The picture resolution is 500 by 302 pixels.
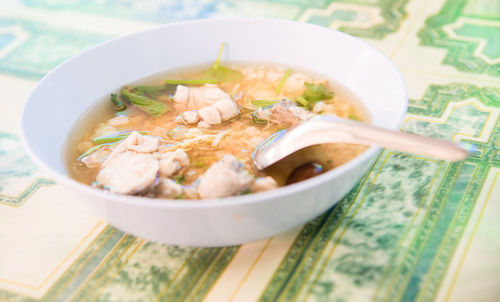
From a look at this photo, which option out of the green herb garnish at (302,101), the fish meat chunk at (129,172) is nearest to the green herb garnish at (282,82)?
the green herb garnish at (302,101)

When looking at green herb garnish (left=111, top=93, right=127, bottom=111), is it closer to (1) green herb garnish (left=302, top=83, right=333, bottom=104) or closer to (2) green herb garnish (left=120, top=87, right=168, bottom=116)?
(2) green herb garnish (left=120, top=87, right=168, bottom=116)

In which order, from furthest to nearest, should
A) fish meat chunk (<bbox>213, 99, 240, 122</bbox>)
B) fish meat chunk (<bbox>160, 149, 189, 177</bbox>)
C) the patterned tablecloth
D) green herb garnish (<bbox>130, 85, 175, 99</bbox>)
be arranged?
green herb garnish (<bbox>130, 85, 175, 99</bbox>) < fish meat chunk (<bbox>213, 99, 240, 122</bbox>) < fish meat chunk (<bbox>160, 149, 189, 177</bbox>) < the patterned tablecloth

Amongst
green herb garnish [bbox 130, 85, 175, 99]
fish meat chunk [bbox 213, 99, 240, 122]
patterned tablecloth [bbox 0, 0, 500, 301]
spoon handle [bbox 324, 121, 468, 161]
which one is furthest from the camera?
green herb garnish [bbox 130, 85, 175, 99]

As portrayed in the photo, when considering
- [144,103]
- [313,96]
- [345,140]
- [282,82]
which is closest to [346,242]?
[345,140]

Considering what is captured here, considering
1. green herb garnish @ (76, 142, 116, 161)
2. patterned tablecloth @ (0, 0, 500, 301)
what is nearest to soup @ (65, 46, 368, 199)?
green herb garnish @ (76, 142, 116, 161)

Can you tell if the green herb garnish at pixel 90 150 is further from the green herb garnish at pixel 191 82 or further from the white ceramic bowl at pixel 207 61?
the green herb garnish at pixel 191 82

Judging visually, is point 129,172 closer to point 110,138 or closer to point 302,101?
point 110,138

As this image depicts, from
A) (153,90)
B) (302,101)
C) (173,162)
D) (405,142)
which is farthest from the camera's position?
(153,90)
